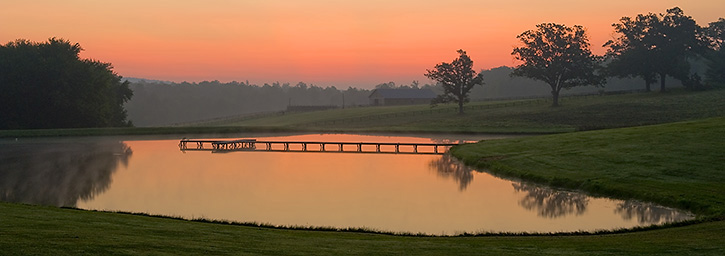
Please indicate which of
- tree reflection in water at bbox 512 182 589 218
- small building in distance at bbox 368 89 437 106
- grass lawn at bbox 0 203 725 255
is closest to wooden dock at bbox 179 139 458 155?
tree reflection in water at bbox 512 182 589 218

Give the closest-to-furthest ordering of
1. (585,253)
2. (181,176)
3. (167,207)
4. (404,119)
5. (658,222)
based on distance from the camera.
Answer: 1. (585,253)
2. (658,222)
3. (167,207)
4. (181,176)
5. (404,119)

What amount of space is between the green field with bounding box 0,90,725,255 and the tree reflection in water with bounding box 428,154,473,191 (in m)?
1.15

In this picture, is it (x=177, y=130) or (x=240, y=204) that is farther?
(x=177, y=130)

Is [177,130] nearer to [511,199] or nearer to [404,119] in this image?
Answer: [404,119]

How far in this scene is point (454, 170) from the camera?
45.1 meters

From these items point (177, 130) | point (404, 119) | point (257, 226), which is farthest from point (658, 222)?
point (404, 119)

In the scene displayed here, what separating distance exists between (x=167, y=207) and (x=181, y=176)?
40.3ft

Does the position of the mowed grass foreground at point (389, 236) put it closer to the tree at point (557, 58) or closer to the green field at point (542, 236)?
the green field at point (542, 236)

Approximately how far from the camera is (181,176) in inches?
1628

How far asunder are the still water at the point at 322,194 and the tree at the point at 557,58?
235 ft

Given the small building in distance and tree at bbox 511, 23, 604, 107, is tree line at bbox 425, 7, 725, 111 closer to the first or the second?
tree at bbox 511, 23, 604, 107

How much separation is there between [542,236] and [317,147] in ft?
154

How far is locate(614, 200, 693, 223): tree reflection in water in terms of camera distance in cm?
2647

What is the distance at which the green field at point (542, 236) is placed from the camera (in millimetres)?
16922
